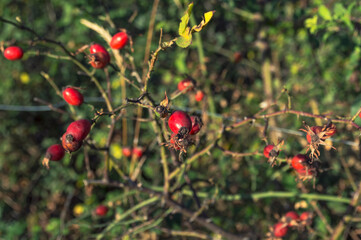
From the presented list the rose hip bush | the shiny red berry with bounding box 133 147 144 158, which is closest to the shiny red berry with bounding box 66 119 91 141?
the rose hip bush

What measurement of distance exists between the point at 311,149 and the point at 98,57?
32.7 inches

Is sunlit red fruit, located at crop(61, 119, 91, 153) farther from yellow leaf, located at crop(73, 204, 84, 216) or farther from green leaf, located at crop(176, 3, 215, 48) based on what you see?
yellow leaf, located at crop(73, 204, 84, 216)

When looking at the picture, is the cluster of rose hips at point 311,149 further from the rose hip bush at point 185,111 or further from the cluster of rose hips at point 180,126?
the rose hip bush at point 185,111

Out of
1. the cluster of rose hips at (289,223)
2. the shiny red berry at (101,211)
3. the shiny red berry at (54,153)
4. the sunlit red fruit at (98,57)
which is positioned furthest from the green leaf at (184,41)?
the shiny red berry at (101,211)

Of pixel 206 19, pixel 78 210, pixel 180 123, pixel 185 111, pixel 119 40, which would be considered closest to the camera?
pixel 206 19

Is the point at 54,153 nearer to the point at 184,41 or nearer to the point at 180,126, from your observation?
the point at 180,126

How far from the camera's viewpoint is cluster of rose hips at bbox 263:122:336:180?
0.94m

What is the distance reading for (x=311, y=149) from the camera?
0.96 meters

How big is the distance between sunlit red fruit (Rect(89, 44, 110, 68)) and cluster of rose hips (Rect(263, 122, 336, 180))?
70 cm

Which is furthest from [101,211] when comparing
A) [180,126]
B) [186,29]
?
[186,29]

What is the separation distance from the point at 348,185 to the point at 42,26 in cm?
297

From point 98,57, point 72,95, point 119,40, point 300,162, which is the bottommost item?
point 300,162

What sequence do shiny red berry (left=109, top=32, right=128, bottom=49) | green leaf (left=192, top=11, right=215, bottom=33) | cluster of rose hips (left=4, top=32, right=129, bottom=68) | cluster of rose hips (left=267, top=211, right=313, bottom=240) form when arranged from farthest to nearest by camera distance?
1. cluster of rose hips (left=267, top=211, right=313, bottom=240)
2. shiny red berry (left=109, top=32, right=128, bottom=49)
3. cluster of rose hips (left=4, top=32, right=129, bottom=68)
4. green leaf (left=192, top=11, right=215, bottom=33)

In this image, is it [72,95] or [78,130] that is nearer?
[78,130]
